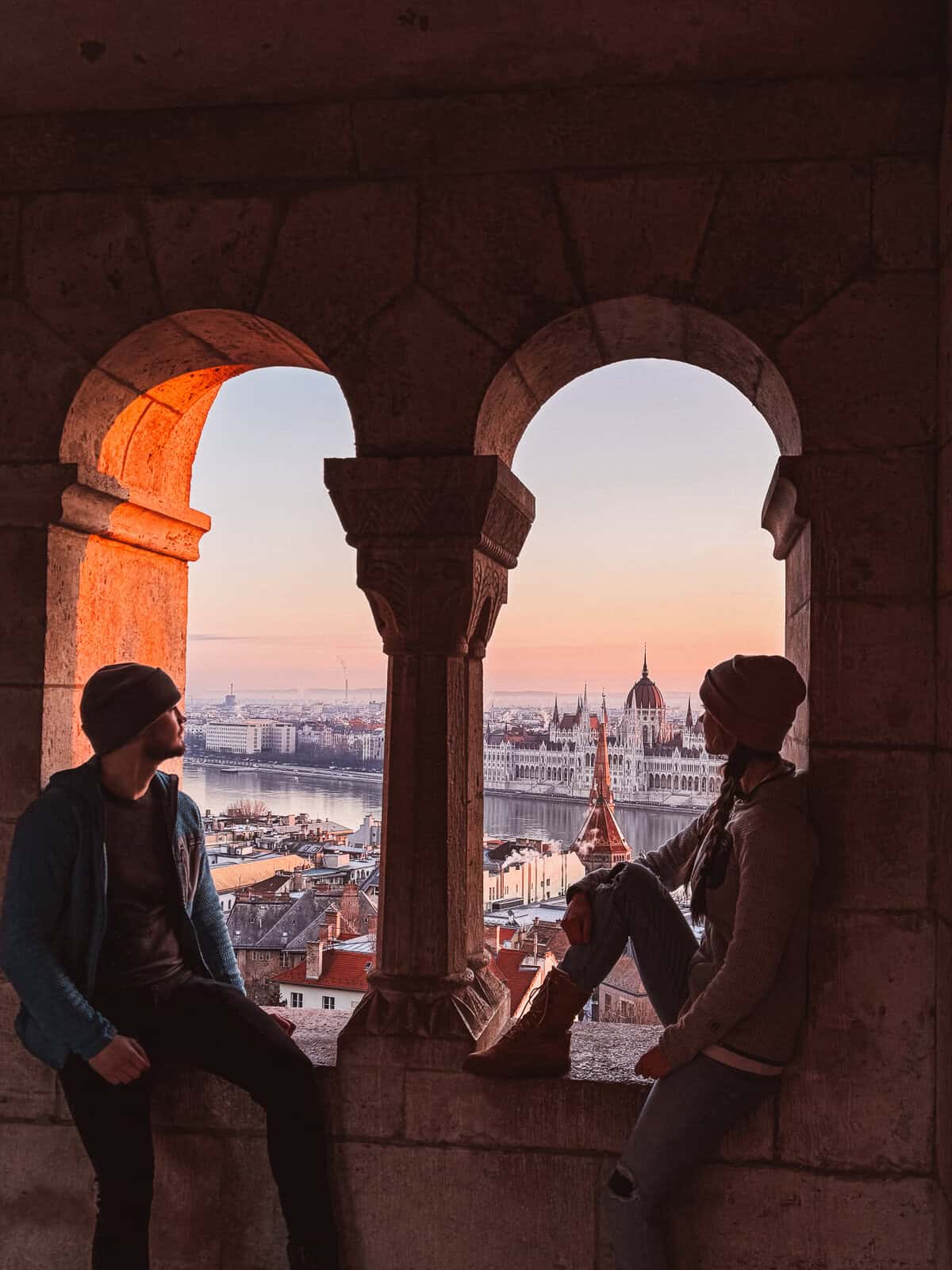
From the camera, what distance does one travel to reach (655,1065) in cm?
244

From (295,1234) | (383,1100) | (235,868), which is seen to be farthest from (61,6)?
(295,1234)

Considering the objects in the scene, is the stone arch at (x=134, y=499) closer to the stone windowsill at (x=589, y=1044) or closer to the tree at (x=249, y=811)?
the tree at (x=249, y=811)

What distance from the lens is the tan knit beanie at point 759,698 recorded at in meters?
2.47

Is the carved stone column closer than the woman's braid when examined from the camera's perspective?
No

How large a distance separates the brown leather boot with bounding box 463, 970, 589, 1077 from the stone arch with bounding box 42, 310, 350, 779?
1398 mm

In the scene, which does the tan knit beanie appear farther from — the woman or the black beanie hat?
the black beanie hat

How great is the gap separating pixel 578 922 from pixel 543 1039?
31cm

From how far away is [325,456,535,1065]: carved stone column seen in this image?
9.24 ft

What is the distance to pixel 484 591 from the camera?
292 centimetres

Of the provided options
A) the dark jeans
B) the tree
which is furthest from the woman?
the tree

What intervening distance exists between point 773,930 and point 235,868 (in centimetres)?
176

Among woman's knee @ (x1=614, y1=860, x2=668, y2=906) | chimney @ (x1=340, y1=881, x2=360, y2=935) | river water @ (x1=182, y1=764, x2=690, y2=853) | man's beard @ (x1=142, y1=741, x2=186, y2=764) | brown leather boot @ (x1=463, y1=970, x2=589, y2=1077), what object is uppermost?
man's beard @ (x1=142, y1=741, x2=186, y2=764)

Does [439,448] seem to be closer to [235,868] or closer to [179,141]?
[179,141]

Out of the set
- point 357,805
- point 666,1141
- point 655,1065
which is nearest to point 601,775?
point 357,805
